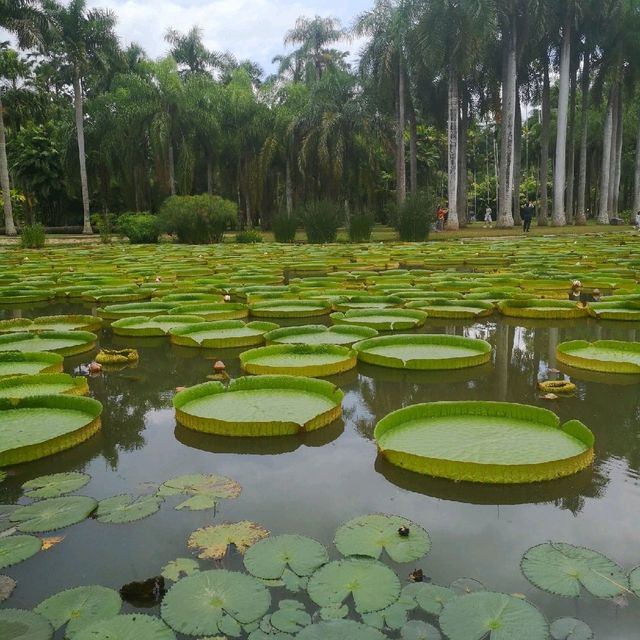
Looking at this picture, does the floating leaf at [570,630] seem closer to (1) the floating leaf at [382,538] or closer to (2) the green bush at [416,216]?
(1) the floating leaf at [382,538]

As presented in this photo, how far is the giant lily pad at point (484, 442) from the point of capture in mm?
2021

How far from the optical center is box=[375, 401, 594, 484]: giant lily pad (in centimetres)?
202

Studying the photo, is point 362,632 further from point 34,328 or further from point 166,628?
point 34,328

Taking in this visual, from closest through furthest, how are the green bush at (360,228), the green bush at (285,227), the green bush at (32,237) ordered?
→ 1. the green bush at (32,237)
2. the green bush at (360,228)
3. the green bush at (285,227)

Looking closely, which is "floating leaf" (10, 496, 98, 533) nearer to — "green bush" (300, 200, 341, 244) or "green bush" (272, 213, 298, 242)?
"green bush" (300, 200, 341, 244)

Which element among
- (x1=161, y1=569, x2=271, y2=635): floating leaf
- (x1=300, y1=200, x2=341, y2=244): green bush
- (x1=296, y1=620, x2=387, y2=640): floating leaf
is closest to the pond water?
(x1=161, y1=569, x2=271, y2=635): floating leaf

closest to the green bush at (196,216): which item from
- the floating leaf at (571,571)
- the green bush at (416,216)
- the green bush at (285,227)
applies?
the green bush at (285,227)

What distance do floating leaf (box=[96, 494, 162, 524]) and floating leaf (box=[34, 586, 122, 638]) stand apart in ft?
1.28

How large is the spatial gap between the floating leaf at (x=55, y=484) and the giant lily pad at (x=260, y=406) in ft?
1.87

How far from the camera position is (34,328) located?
4770mm

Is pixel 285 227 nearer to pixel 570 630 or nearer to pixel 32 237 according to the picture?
pixel 32 237

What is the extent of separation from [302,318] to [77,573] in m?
3.92

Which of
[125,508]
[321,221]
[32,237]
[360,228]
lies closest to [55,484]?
[125,508]

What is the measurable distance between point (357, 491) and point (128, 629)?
0.95m
